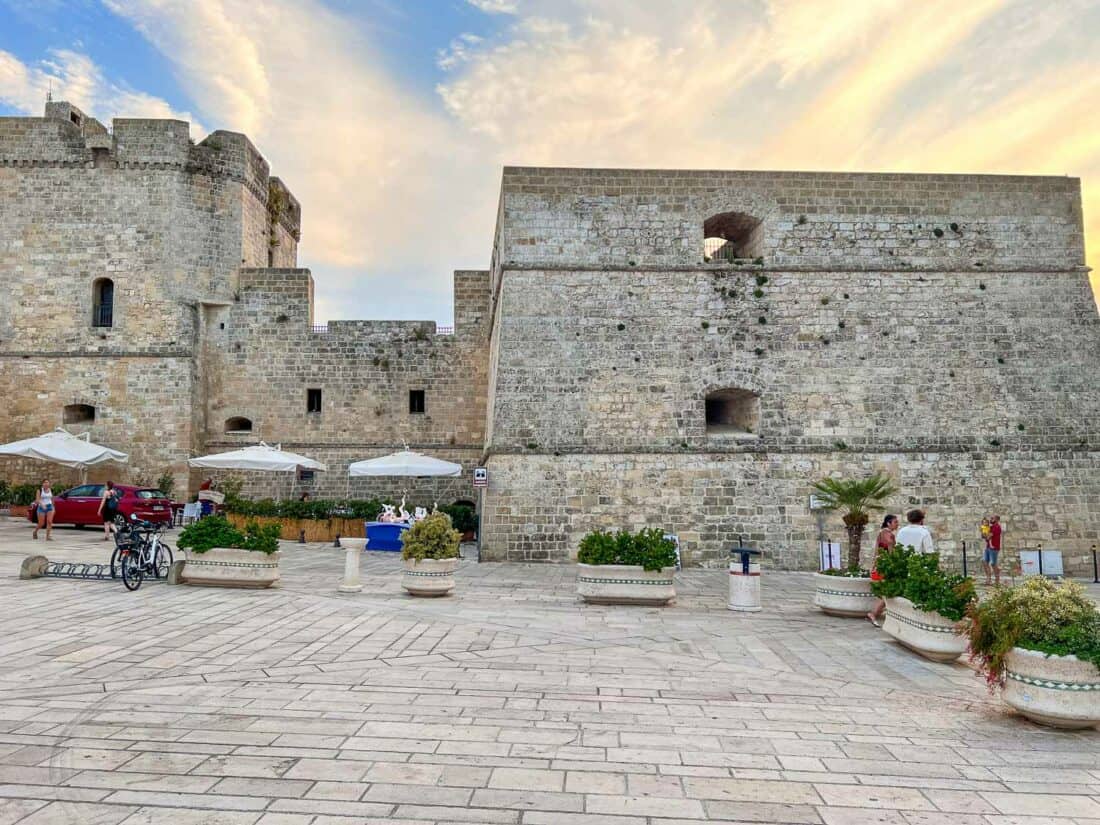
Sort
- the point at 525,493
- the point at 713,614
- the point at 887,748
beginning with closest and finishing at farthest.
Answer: the point at 887,748 → the point at 713,614 → the point at 525,493

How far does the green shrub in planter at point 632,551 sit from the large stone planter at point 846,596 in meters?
1.92

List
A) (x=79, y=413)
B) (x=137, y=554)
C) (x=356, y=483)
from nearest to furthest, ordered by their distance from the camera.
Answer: (x=137, y=554) < (x=79, y=413) < (x=356, y=483)

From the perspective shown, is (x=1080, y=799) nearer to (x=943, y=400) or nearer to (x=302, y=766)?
(x=302, y=766)

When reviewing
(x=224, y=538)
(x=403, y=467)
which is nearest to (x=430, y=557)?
(x=224, y=538)

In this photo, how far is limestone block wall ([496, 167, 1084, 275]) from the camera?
53.8ft

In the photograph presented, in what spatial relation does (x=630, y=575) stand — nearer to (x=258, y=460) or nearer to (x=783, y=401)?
(x=783, y=401)

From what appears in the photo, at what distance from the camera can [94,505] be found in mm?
17250

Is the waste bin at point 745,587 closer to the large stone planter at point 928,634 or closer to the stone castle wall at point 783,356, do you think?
the large stone planter at point 928,634

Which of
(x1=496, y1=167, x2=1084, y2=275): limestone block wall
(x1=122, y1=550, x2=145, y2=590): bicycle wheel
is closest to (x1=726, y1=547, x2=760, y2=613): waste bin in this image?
(x1=122, y1=550, x2=145, y2=590): bicycle wheel

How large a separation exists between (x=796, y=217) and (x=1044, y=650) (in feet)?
42.2

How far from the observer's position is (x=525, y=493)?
15.5 m

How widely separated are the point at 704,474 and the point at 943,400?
5244 millimetres

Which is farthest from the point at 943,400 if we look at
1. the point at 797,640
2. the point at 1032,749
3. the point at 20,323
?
the point at 20,323

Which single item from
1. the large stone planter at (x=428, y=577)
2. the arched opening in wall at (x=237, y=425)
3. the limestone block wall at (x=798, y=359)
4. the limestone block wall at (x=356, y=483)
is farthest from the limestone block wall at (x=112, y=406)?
the large stone planter at (x=428, y=577)
